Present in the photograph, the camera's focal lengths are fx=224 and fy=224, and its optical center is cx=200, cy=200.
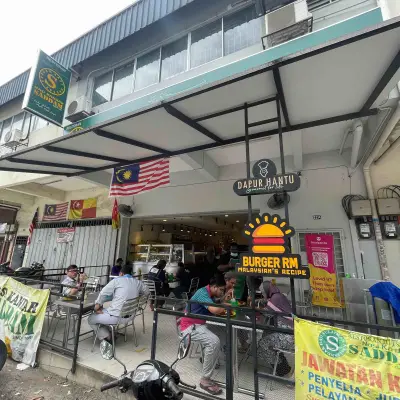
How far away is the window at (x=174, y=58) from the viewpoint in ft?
19.1

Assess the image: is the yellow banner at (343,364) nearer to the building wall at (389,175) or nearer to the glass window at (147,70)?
the building wall at (389,175)

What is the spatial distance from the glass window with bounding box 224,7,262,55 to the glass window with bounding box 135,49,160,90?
1.99m

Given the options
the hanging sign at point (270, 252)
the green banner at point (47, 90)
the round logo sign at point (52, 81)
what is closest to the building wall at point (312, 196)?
the hanging sign at point (270, 252)

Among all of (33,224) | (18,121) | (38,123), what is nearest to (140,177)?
(38,123)

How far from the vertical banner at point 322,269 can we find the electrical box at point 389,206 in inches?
44.6

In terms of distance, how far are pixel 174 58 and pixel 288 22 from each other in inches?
119

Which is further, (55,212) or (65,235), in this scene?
(55,212)

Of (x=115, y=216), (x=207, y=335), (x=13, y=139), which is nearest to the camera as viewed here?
(x=207, y=335)

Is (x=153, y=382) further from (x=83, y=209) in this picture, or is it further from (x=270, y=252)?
(x=83, y=209)

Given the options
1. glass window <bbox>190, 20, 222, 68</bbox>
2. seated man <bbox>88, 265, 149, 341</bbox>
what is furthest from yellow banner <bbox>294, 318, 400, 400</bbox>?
glass window <bbox>190, 20, 222, 68</bbox>

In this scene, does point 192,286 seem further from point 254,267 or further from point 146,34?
point 146,34

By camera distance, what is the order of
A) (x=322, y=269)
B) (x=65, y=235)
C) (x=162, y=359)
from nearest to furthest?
(x=162, y=359), (x=322, y=269), (x=65, y=235)

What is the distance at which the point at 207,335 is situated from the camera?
2.85 meters

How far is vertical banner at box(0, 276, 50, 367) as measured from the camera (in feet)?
11.8
